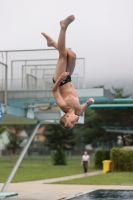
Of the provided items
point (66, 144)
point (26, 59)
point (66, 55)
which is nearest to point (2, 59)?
point (26, 59)

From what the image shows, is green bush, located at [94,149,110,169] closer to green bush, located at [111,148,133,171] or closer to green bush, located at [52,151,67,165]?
green bush, located at [111,148,133,171]

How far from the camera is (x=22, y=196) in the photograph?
55.8 ft

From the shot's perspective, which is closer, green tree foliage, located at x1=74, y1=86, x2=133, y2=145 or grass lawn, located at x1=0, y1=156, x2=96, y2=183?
grass lawn, located at x1=0, y1=156, x2=96, y2=183

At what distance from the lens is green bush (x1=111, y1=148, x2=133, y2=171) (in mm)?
32156

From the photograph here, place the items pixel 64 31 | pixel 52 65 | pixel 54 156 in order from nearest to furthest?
pixel 64 31 < pixel 52 65 < pixel 54 156

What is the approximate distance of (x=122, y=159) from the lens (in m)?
32.3

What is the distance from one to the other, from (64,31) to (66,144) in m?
47.5

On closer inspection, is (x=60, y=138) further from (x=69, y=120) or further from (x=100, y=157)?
(x=69, y=120)

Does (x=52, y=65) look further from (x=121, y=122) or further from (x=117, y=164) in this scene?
(x=121, y=122)

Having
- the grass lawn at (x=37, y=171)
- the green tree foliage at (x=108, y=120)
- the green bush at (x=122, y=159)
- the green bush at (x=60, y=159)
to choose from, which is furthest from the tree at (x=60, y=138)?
the green bush at (x=122, y=159)

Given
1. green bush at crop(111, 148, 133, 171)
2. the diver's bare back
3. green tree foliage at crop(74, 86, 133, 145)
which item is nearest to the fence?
the diver's bare back

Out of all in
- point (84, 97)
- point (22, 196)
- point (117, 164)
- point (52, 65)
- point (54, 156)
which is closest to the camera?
point (84, 97)

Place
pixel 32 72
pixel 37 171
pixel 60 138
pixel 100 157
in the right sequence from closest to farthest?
pixel 32 72 → pixel 37 171 → pixel 100 157 → pixel 60 138

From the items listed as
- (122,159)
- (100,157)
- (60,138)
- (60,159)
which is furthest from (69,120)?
(60,138)
